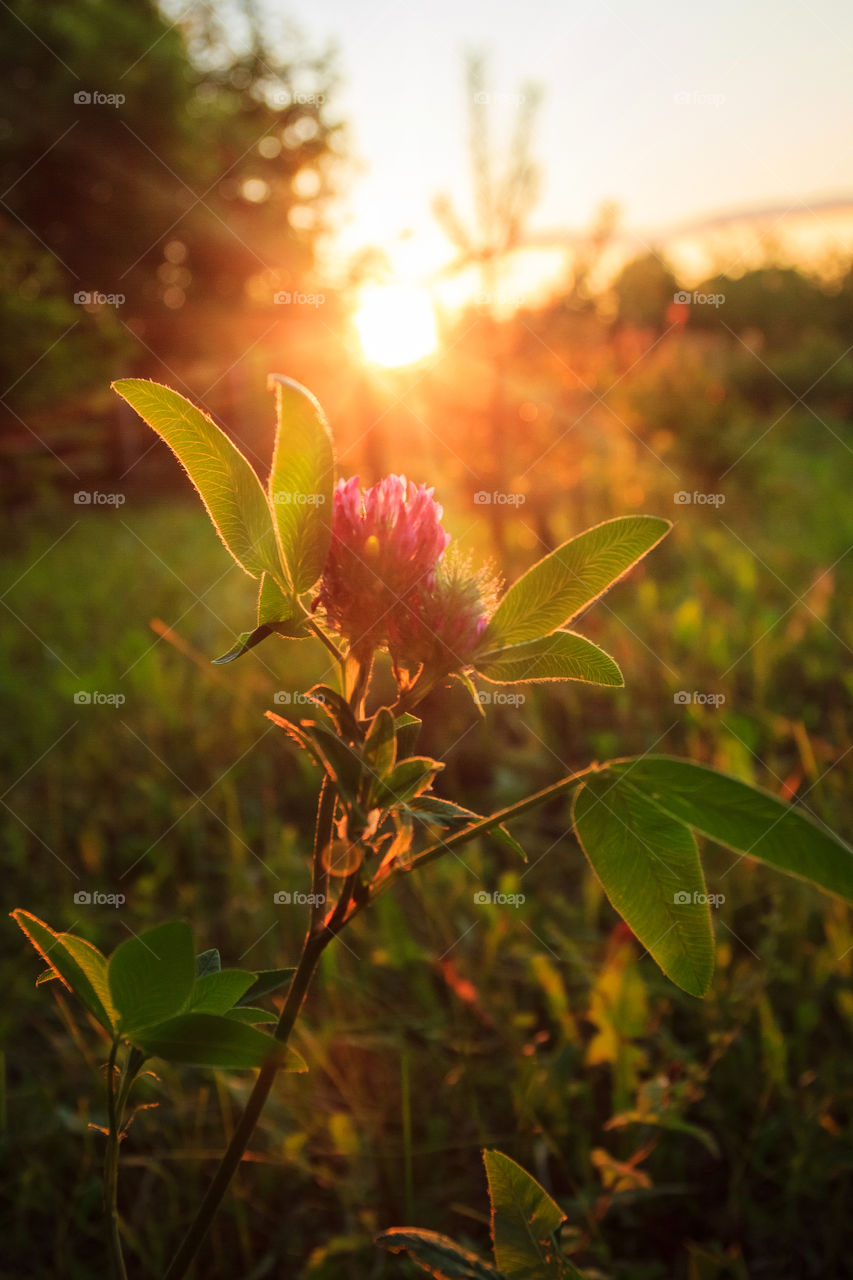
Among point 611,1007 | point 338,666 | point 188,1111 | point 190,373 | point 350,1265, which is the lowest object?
point 350,1265

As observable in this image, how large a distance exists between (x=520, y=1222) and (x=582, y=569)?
19.8 inches

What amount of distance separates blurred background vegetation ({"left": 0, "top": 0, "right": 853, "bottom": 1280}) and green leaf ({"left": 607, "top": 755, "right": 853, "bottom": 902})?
2.11 ft

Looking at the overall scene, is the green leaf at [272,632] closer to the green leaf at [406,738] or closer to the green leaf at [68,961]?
the green leaf at [406,738]

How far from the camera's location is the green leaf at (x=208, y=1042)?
47 centimetres

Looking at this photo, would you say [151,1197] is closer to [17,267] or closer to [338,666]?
[338,666]

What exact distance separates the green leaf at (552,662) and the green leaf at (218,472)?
178 mm

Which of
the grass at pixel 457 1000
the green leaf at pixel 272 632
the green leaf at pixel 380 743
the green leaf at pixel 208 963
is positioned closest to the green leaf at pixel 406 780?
the green leaf at pixel 380 743

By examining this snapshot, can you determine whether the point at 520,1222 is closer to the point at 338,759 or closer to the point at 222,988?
the point at 222,988

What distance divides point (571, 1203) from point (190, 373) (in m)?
10.6

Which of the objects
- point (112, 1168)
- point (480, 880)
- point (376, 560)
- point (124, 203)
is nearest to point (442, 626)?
point (376, 560)

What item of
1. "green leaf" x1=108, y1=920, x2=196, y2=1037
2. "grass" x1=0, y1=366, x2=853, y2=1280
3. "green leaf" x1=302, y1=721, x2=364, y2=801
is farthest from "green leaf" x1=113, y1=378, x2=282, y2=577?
"grass" x1=0, y1=366, x2=853, y2=1280

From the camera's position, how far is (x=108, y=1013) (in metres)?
0.57

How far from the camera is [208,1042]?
0.49m

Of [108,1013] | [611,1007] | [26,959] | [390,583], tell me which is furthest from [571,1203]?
[26,959]
